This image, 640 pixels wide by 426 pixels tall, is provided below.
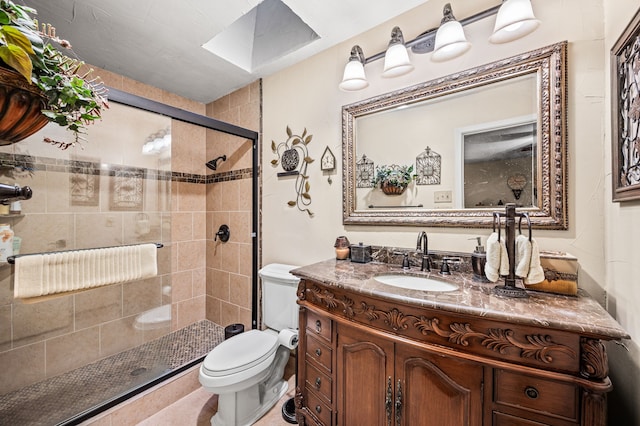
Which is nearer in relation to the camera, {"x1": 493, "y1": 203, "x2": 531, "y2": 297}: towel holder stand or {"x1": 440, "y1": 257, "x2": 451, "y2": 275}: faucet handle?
{"x1": 493, "y1": 203, "x2": 531, "y2": 297}: towel holder stand

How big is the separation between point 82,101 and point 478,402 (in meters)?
1.56

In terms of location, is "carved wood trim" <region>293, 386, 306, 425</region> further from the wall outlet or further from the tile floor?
the wall outlet

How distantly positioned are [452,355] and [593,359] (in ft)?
1.14

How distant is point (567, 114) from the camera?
41.4 inches

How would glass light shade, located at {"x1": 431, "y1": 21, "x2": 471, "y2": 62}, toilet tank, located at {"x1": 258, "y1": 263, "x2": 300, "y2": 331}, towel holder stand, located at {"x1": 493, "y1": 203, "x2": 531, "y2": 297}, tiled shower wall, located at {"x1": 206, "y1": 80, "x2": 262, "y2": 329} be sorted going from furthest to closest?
tiled shower wall, located at {"x1": 206, "y1": 80, "x2": 262, "y2": 329}, toilet tank, located at {"x1": 258, "y1": 263, "x2": 300, "y2": 331}, glass light shade, located at {"x1": 431, "y1": 21, "x2": 471, "y2": 62}, towel holder stand, located at {"x1": 493, "y1": 203, "x2": 531, "y2": 297}

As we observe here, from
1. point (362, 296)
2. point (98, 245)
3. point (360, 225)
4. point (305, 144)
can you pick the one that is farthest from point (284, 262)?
point (98, 245)

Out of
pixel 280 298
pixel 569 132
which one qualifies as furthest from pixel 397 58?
pixel 280 298

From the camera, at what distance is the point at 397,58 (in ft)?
4.38

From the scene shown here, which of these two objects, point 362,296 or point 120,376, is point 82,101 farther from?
point 120,376

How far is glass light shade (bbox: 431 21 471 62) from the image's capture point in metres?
1.16

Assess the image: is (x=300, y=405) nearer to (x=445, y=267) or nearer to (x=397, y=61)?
(x=445, y=267)

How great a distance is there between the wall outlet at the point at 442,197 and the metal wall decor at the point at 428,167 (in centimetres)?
6

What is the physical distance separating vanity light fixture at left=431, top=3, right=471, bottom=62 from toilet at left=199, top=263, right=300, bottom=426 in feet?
5.22

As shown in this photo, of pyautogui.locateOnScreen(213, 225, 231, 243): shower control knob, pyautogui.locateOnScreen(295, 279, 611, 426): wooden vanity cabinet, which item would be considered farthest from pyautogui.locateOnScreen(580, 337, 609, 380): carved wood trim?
pyautogui.locateOnScreen(213, 225, 231, 243): shower control knob
